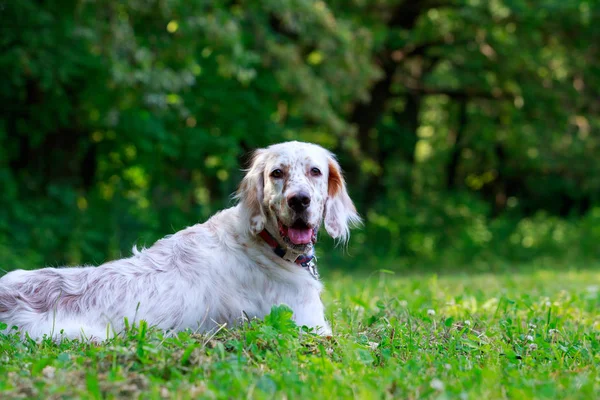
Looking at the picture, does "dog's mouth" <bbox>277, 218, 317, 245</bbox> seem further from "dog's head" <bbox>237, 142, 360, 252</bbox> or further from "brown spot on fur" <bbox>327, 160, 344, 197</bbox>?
"brown spot on fur" <bbox>327, 160, 344, 197</bbox>

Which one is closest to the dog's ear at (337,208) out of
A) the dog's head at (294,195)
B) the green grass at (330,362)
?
the dog's head at (294,195)

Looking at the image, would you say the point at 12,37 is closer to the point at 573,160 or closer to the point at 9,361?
the point at 9,361

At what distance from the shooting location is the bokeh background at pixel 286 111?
11.5 metres

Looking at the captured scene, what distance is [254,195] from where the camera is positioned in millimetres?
4516

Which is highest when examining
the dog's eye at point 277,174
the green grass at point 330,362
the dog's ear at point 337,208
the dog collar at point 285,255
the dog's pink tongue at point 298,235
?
the dog's eye at point 277,174

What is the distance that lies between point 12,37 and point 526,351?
949 cm

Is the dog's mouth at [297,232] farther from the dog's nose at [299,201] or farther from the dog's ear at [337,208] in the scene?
the dog's ear at [337,208]

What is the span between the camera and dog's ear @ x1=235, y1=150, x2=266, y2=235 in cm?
446

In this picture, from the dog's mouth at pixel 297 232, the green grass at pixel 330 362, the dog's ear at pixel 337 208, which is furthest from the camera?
the dog's ear at pixel 337 208

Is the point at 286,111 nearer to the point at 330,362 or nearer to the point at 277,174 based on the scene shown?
the point at 277,174

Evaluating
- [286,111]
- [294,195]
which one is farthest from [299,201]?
[286,111]

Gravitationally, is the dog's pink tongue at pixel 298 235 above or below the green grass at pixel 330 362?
above

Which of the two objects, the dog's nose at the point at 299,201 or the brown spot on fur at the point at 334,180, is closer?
the dog's nose at the point at 299,201

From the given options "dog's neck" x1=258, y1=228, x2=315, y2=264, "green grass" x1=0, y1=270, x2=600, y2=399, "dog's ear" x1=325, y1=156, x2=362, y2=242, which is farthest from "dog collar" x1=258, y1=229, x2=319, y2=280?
"green grass" x1=0, y1=270, x2=600, y2=399
